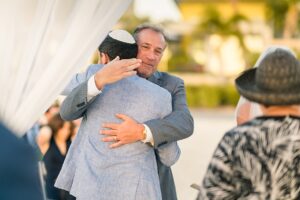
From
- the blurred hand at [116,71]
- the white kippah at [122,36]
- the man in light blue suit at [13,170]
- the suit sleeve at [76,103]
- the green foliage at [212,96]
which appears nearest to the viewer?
the man in light blue suit at [13,170]

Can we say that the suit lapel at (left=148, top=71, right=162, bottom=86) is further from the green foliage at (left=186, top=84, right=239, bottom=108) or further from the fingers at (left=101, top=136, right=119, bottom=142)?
the green foliage at (left=186, top=84, right=239, bottom=108)

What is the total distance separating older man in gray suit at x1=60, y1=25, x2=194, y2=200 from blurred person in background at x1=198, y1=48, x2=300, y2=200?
872 millimetres

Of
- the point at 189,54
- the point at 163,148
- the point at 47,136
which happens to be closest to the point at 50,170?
the point at 47,136

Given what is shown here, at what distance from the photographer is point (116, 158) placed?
444cm

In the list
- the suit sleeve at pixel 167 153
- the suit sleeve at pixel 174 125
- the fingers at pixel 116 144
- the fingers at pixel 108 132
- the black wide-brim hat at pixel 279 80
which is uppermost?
the black wide-brim hat at pixel 279 80

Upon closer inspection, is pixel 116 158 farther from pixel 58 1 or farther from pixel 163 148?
pixel 58 1

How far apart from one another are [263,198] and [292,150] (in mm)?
210

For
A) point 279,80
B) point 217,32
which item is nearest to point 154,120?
point 279,80

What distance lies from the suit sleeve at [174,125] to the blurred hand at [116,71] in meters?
0.32

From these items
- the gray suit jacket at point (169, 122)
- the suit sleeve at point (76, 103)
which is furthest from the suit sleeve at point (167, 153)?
the suit sleeve at point (76, 103)

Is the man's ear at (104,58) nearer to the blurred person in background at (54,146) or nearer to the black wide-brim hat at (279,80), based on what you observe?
the black wide-brim hat at (279,80)

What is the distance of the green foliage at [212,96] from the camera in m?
34.5

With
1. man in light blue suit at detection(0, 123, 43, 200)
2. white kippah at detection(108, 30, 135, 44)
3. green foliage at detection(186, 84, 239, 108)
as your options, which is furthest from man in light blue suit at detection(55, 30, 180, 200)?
green foliage at detection(186, 84, 239, 108)

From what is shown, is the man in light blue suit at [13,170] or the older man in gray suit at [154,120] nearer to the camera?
the man in light blue suit at [13,170]
